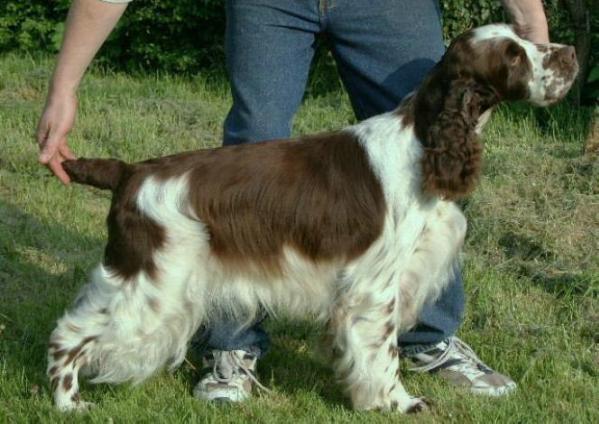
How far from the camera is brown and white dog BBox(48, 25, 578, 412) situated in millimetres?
3930

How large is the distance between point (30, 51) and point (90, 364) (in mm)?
7660

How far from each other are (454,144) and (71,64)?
138cm

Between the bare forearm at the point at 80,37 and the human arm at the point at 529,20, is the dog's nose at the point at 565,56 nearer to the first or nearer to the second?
the human arm at the point at 529,20

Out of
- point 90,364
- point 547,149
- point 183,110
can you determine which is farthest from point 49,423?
point 183,110

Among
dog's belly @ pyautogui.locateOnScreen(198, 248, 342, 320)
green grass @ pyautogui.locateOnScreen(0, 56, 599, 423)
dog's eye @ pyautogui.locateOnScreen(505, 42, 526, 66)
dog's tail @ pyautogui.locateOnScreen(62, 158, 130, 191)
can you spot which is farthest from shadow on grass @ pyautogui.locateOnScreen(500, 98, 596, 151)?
dog's tail @ pyautogui.locateOnScreen(62, 158, 130, 191)

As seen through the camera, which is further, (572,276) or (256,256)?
(572,276)

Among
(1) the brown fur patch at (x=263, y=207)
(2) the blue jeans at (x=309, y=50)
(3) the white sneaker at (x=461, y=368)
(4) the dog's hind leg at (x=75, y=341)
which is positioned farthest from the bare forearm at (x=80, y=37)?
(3) the white sneaker at (x=461, y=368)

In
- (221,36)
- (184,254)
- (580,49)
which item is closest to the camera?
(184,254)

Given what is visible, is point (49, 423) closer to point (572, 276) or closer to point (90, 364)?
point (90, 364)

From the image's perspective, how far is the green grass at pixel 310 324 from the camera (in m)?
4.23

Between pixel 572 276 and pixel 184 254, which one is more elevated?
pixel 184 254

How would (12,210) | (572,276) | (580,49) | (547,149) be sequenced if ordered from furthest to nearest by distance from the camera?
1. (580,49)
2. (547,149)
3. (12,210)
4. (572,276)

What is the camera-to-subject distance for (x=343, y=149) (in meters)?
4.04

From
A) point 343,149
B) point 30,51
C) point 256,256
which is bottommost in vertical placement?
point 30,51
